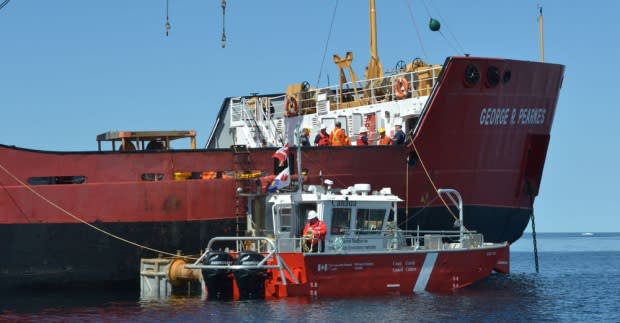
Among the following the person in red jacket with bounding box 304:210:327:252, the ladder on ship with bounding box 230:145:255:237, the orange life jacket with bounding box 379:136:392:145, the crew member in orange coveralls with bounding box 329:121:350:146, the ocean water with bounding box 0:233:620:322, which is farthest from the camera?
the orange life jacket with bounding box 379:136:392:145

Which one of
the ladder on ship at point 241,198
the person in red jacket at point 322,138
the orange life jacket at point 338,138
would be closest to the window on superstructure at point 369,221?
the ladder on ship at point 241,198

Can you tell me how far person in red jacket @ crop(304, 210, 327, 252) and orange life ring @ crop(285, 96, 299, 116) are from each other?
1146cm

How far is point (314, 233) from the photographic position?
89.1ft

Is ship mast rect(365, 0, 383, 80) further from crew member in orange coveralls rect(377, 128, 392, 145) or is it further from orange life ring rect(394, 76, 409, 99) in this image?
crew member in orange coveralls rect(377, 128, 392, 145)

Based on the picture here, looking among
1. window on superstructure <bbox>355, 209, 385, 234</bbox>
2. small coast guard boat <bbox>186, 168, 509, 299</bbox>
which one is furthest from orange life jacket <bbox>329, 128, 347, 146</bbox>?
window on superstructure <bbox>355, 209, 385, 234</bbox>

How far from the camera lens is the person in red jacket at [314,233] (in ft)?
88.9

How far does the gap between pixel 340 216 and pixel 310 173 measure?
399cm

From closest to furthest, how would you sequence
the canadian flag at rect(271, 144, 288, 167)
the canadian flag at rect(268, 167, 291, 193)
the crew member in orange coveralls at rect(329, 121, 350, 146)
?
1. the canadian flag at rect(268, 167, 291, 193)
2. the canadian flag at rect(271, 144, 288, 167)
3. the crew member in orange coveralls at rect(329, 121, 350, 146)

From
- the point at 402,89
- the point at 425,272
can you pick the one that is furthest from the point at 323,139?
the point at 425,272

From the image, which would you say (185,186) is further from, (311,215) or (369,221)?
(369,221)

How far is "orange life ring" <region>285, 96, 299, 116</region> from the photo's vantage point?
38.6 meters

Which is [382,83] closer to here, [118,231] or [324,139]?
[324,139]

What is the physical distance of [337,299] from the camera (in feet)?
88.8

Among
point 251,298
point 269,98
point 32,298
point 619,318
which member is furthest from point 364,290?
point 269,98
